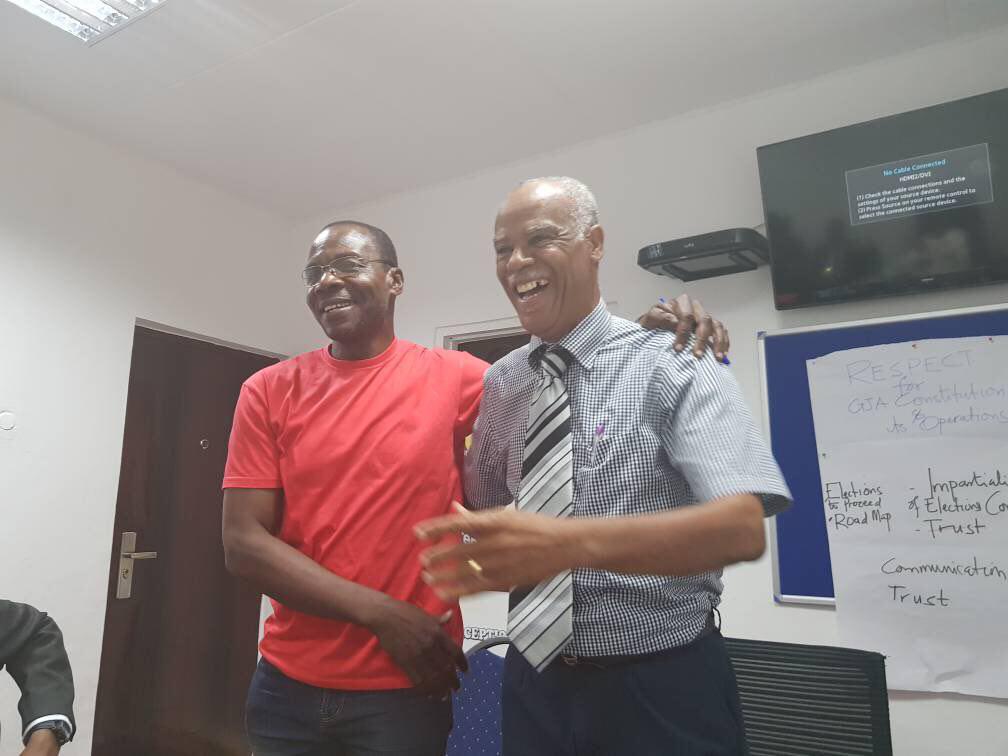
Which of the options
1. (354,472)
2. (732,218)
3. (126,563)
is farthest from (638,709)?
(126,563)

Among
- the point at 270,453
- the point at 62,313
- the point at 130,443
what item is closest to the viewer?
the point at 270,453

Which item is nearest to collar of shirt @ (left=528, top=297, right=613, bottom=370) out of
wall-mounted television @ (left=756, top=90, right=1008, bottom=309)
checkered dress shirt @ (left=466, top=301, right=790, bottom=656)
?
checkered dress shirt @ (left=466, top=301, right=790, bottom=656)

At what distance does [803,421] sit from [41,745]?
7.60ft

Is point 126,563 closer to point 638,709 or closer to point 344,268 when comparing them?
point 344,268

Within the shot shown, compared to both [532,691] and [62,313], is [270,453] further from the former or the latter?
[62,313]

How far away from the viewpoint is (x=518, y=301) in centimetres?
113

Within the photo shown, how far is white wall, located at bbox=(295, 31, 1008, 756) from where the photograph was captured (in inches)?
92.5

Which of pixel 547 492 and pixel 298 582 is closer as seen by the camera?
pixel 547 492

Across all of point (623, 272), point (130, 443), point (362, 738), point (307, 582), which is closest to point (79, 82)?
point (130, 443)

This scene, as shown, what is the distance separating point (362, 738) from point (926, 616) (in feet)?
6.18

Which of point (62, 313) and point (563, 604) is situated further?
point (62, 313)

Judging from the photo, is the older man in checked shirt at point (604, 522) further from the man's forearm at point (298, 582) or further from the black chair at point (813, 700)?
the black chair at point (813, 700)

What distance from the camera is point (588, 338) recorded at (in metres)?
1.11

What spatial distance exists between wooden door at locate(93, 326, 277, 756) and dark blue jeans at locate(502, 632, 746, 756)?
8.93 ft
